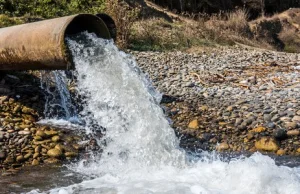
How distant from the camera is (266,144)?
18.9 ft

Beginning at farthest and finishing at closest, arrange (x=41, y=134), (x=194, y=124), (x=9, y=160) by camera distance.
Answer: (x=194, y=124) < (x=41, y=134) < (x=9, y=160)

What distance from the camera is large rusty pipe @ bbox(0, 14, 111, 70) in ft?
16.9

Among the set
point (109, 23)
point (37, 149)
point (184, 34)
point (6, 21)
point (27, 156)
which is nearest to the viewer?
point (27, 156)

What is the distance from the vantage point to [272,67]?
955 cm

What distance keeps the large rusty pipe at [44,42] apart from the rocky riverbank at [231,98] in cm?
194

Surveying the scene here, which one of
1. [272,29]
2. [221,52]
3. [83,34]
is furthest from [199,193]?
[272,29]

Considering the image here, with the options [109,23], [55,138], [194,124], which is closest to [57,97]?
[55,138]

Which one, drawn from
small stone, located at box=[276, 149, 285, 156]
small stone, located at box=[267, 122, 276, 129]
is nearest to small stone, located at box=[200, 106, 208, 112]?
small stone, located at box=[267, 122, 276, 129]

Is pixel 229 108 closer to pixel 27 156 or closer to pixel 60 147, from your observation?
pixel 60 147

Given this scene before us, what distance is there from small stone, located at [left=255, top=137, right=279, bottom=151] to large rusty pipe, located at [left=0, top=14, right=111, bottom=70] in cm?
247

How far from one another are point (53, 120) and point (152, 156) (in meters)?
2.07

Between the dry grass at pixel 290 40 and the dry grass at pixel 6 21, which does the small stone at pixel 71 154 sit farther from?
the dry grass at pixel 290 40

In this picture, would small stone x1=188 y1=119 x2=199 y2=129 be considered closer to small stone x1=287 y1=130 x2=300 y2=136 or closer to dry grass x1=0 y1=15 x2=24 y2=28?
small stone x1=287 y1=130 x2=300 y2=136

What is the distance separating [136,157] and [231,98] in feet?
9.47
